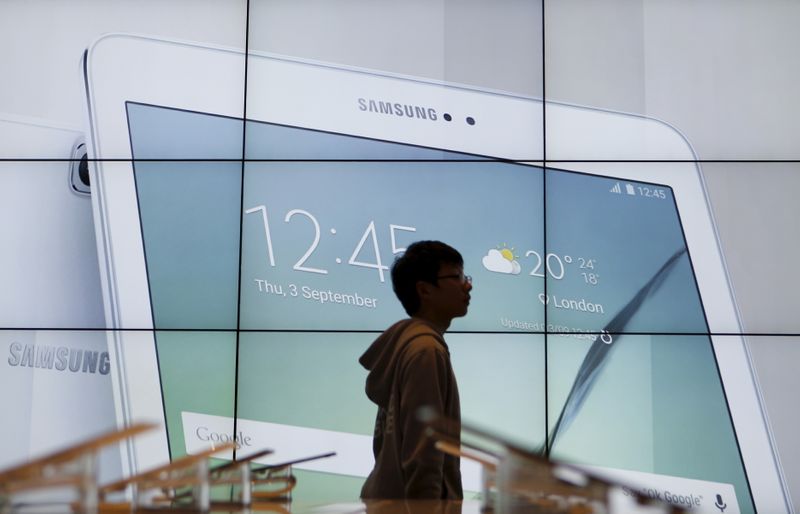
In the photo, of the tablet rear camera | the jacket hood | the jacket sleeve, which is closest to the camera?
the jacket sleeve

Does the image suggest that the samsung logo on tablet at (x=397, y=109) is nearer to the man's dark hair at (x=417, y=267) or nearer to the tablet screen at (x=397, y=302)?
the tablet screen at (x=397, y=302)

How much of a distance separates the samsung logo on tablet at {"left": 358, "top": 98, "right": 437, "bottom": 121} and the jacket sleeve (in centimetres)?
231

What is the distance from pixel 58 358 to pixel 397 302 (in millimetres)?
1453

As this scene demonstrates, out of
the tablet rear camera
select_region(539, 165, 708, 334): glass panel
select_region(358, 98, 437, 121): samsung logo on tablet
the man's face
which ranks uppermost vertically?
select_region(358, 98, 437, 121): samsung logo on tablet

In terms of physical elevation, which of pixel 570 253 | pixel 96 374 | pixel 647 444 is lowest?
pixel 647 444

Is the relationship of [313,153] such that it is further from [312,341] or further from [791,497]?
[791,497]

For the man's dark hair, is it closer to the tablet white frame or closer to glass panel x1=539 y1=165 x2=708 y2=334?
glass panel x1=539 y1=165 x2=708 y2=334

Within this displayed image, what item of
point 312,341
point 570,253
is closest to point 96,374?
point 312,341

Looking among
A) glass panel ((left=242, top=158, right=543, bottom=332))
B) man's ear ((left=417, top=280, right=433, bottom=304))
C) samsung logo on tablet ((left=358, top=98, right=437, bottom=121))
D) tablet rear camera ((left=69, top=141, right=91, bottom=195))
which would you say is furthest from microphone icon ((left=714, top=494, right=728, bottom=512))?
tablet rear camera ((left=69, top=141, right=91, bottom=195))

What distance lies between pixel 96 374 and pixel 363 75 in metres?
1.73

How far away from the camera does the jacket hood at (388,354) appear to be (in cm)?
230

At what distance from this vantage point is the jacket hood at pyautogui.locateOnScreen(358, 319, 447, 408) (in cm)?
230

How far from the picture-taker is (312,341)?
14.0ft

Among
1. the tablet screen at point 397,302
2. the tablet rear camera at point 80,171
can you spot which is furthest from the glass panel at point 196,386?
the tablet rear camera at point 80,171
